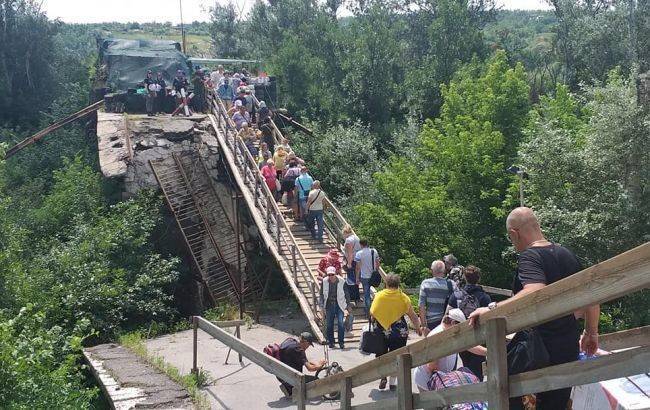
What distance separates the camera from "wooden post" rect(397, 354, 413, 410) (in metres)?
5.46

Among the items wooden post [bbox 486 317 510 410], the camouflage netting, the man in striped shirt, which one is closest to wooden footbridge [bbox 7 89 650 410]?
wooden post [bbox 486 317 510 410]

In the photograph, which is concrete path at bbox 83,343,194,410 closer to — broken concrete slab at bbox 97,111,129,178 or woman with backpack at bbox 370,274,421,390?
woman with backpack at bbox 370,274,421,390

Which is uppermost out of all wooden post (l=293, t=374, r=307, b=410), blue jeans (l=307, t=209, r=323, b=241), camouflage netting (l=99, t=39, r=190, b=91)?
camouflage netting (l=99, t=39, r=190, b=91)

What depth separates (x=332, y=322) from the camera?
43.9 feet

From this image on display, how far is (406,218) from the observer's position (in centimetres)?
2164

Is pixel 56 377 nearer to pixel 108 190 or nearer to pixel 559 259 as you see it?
pixel 559 259

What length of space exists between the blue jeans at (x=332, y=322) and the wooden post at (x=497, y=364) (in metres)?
8.93

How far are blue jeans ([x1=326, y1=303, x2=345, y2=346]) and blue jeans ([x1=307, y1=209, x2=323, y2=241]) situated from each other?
4.47 m

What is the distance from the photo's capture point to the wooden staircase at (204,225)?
72.6ft

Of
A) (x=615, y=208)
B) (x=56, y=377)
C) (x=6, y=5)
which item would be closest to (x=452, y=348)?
(x=56, y=377)

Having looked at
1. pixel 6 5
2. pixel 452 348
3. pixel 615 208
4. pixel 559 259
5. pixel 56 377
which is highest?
pixel 6 5

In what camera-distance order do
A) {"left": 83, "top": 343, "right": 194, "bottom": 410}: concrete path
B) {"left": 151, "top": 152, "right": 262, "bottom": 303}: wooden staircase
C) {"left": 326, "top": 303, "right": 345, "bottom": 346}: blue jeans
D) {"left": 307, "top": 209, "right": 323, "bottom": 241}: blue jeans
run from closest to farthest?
1. {"left": 83, "top": 343, "right": 194, "bottom": 410}: concrete path
2. {"left": 326, "top": 303, "right": 345, "bottom": 346}: blue jeans
3. {"left": 307, "top": 209, "right": 323, "bottom": 241}: blue jeans
4. {"left": 151, "top": 152, "right": 262, "bottom": 303}: wooden staircase

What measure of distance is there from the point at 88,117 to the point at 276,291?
40.8 ft

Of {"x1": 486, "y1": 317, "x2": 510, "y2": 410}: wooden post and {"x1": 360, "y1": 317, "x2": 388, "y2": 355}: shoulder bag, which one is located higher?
{"x1": 486, "y1": 317, "x2": 510, "y2": 410}: wooden post
